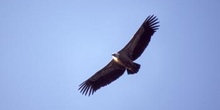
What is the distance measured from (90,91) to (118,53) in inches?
115

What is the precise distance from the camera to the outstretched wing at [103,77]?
72.2ft

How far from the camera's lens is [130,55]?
2139 cm

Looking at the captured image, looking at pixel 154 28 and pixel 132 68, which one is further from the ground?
pixel 154 28

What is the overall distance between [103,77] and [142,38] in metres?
3.41

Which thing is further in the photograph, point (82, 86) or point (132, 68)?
point (82, 86)

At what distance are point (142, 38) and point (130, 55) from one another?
1.22 metres

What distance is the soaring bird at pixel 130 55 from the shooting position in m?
21.1

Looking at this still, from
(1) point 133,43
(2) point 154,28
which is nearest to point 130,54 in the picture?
(1) point 133,43

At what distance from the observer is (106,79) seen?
869 inches

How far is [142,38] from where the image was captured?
69.3 feet

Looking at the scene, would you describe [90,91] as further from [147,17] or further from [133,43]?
[147,17]

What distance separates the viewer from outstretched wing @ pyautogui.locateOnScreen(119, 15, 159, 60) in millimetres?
21094

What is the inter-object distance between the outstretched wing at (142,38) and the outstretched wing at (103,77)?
137 centimetres

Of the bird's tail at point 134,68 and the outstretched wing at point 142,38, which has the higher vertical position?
the outstretched wing at point 142,38
